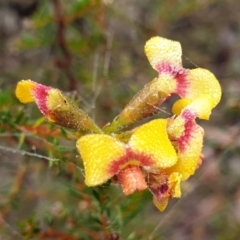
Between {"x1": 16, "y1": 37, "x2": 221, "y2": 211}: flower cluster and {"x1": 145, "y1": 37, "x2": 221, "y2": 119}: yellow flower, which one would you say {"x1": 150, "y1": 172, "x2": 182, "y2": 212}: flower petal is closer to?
{"x1": 16, "y1": 37, "x2": 221, "y2": 211}: flower cluster

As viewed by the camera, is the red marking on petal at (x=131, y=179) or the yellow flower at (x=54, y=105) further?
the yellow flower at (x=54, y=105)

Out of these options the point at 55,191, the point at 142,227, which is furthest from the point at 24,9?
the point at 142,227

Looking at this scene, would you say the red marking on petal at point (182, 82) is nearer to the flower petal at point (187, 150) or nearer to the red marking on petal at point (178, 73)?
the red marking on petal at point (178, 73)

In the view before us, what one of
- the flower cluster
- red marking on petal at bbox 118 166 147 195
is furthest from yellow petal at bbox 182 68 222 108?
red marking on petal at bbox 118 166 147 195

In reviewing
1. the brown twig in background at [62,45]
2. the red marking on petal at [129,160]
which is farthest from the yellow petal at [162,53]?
the brown twig in background at [62,45]

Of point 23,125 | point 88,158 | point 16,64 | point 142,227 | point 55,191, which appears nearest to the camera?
point 88,158

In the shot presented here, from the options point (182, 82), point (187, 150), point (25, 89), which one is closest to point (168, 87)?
point (182, 82)

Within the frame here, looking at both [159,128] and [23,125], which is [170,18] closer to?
[23,125]

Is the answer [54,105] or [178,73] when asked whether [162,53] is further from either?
[54,105]
